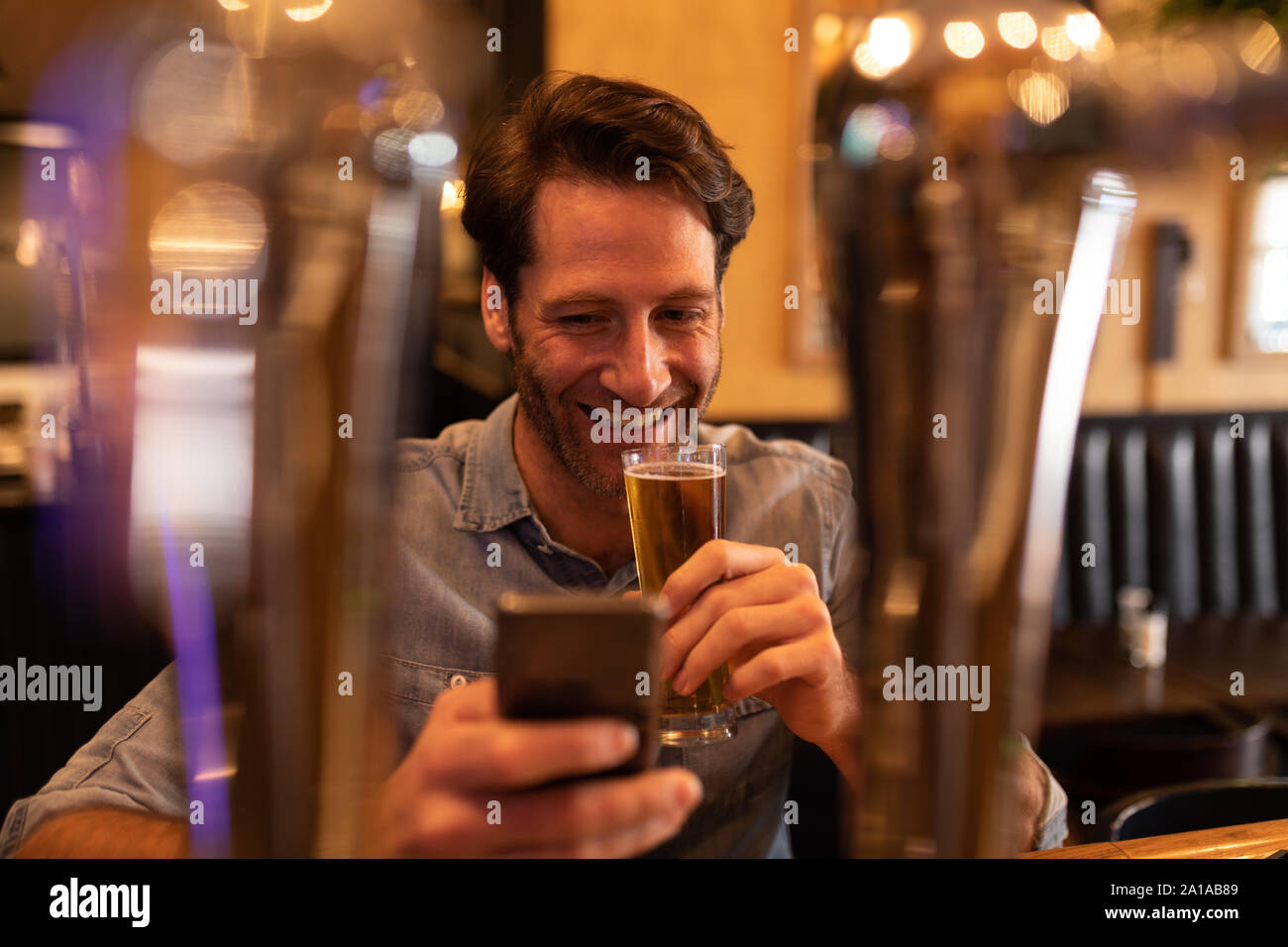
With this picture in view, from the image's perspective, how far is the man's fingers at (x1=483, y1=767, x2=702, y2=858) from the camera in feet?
0.68

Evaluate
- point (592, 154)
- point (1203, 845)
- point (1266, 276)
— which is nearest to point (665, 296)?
point (592, 154)

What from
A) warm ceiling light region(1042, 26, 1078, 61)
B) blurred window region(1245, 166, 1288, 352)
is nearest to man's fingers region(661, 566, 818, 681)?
warm ceiling light region(1042, 26, 1078, 61)

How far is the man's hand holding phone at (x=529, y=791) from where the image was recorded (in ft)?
0.66

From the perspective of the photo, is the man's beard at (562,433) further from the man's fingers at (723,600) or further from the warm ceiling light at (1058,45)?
the warm ceiling light at (1058,45)

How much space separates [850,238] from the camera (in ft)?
0.47

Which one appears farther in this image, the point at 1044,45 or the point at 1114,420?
the point at 1114,420

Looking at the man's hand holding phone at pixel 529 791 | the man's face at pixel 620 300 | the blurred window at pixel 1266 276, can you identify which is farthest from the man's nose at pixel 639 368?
the blurred window at pixel 1266 276

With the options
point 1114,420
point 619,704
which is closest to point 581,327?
point 619,704

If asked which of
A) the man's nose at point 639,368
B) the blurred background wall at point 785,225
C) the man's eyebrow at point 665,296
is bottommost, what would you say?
the man's nose at point 639,368

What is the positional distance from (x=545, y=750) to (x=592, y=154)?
626mm

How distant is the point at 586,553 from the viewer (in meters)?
0.96

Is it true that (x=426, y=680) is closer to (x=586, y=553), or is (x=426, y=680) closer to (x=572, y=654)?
(x=586, y=553)
